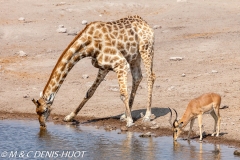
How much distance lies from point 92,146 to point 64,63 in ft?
7.99

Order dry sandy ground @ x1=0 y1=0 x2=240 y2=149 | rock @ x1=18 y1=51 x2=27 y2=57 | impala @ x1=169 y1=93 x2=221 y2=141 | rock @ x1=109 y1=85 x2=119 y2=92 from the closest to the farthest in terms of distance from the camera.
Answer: impala @ x1=169 y1=93 x2=221 y2=141 → dry sandy ground @ x1=0 y1=0 x2=240 y2=149 → rock @ x1=109 y1=85 x2=119 y2=92 → rock @ x1=18 y1=51 x2=27 y2=57

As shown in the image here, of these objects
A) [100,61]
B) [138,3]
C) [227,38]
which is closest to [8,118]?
[100,61]

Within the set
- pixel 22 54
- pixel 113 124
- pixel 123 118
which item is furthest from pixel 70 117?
pixel 22 54

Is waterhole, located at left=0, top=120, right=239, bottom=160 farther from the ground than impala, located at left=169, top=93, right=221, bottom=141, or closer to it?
closer to it

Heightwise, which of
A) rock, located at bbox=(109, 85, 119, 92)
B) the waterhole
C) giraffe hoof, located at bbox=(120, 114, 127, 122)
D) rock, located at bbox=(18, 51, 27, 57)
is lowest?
the waterhole

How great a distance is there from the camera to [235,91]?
1783 cm

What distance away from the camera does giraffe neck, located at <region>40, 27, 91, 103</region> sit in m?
14.7

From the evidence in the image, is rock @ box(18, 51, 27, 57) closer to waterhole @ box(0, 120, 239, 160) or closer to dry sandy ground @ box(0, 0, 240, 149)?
dry sandy ground @ box(0, 0, 240, 149)

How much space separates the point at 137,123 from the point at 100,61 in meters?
1.85

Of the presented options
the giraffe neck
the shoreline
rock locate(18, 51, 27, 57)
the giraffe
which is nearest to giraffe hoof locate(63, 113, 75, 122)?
the giraffe

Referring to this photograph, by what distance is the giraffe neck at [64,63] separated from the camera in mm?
14719

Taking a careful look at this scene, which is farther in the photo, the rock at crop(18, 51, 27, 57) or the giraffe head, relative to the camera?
the rock at crop(18, 51, 27, 57)

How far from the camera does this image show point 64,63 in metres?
14.9

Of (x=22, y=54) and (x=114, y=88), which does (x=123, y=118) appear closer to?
(x=114, y=88)
